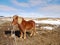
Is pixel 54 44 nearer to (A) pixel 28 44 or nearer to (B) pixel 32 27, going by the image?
(A) pixel 28 44

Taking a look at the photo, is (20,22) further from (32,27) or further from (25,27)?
(32,27)

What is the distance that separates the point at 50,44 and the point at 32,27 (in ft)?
11.6

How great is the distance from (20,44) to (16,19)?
251cm

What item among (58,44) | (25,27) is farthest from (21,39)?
(58,44)

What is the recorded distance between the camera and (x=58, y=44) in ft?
43.0

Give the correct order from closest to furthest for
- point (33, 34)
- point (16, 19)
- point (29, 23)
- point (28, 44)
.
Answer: point (28, 44), point (16, 19), point (29, 23), point (33, 34)

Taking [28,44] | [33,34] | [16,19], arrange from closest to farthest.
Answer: [28,44], [16,19], [33,34]

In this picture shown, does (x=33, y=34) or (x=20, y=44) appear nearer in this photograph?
(x=20, y=44)

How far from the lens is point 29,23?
1553 cm

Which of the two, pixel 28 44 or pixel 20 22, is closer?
pixel 28 44

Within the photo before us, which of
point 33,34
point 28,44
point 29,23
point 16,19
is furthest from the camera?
point 33,34

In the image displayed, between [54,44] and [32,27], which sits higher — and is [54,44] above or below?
below

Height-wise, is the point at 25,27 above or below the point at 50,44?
above

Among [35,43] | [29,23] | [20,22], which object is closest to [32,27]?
[29,23]
